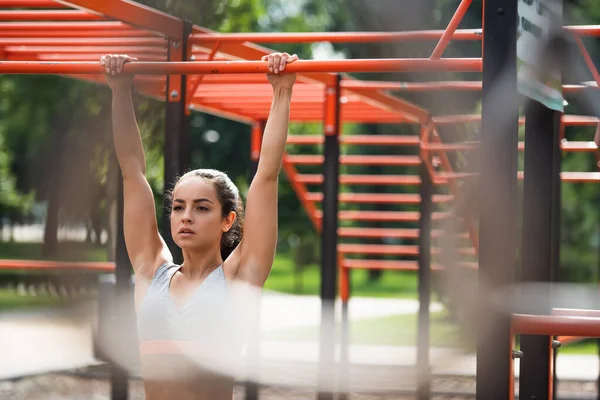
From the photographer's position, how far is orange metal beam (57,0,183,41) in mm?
3688

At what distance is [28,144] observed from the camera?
934 inches

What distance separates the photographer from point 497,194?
2.50 meters

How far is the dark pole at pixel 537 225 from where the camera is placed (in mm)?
3291

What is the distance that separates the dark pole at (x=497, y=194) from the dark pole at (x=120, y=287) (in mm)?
2700

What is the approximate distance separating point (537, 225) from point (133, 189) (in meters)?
1.40

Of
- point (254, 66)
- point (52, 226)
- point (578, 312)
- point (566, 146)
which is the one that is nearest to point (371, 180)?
point (566, 146)

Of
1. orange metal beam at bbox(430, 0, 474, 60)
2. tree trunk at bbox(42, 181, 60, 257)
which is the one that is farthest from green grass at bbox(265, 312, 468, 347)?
orange metal beam at bbox(430, 0, 474, 60)

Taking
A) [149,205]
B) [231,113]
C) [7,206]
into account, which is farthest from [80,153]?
[149,205]

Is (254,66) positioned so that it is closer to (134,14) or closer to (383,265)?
(134,14)

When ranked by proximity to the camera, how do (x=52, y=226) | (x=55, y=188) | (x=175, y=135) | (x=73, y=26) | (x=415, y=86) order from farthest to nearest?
1. (x=55, y=188)
2. (x=52, y=226)
3. (x=415, y=86)
4. (x=73, y=26)
5. (x=175, y=135)

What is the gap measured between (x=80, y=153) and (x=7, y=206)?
10.6 m

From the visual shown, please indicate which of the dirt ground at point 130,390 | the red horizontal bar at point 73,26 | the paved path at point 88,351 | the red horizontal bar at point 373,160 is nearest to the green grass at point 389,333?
the paved path at point 88,351

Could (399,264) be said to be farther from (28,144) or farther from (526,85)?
(28,144)

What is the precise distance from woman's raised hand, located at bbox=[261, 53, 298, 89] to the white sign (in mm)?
636
